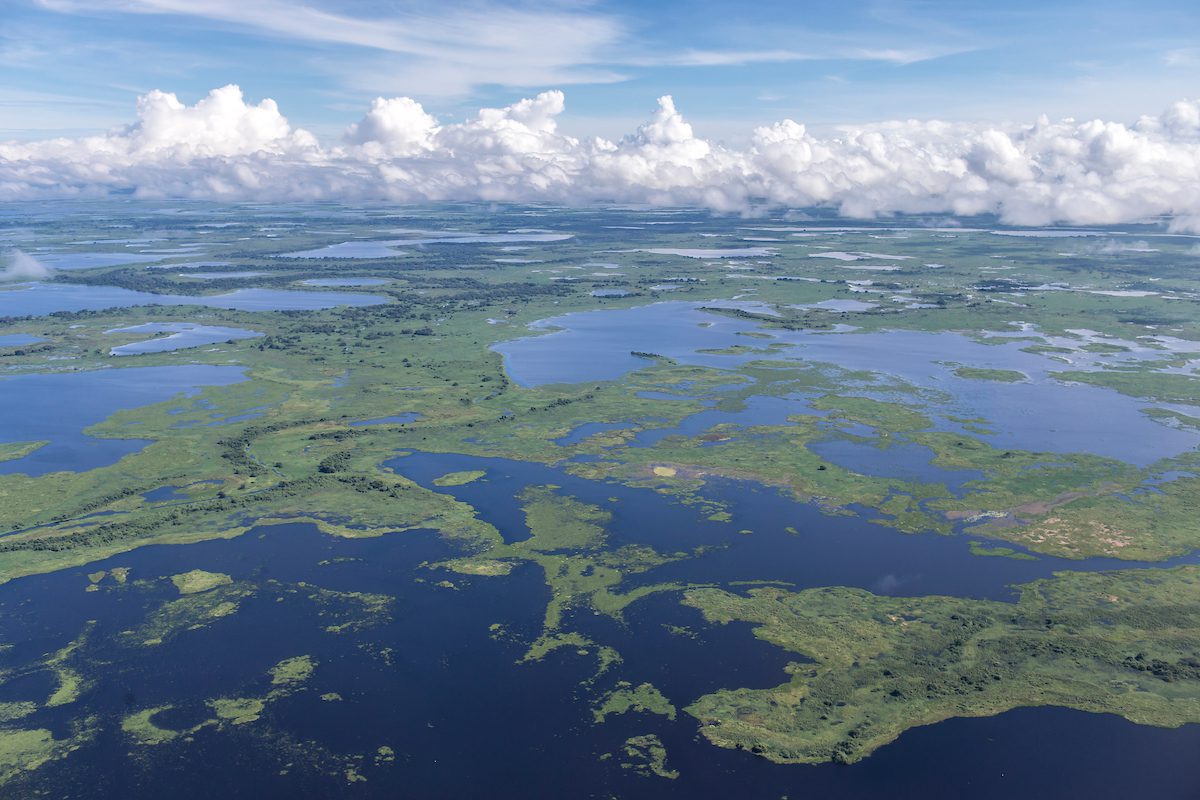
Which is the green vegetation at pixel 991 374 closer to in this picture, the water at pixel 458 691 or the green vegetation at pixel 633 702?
the water at pixel 458 691

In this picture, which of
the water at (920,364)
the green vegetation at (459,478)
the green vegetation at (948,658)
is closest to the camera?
the green vegetation at (948,658)

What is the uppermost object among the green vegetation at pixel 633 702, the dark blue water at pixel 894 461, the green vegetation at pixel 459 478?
the dark blue water at pixel 894 461

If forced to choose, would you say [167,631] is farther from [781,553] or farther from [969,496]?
[969,496]

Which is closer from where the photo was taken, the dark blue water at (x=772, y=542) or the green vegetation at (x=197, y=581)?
the green vegetation at (x=197, y=581)

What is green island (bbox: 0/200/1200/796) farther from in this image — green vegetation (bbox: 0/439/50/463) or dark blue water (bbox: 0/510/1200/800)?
green vegetation (bbox: 0/439/50/463)

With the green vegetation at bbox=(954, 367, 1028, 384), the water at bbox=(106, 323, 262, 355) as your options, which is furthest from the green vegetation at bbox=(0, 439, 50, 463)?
the green vegetation at bbox=(954, 367, 1028, 384)

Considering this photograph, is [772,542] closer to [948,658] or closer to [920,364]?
[948,658]

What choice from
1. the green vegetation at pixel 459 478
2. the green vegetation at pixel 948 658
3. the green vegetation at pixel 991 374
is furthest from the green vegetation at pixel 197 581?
the green vegetation at pixel 991 374
